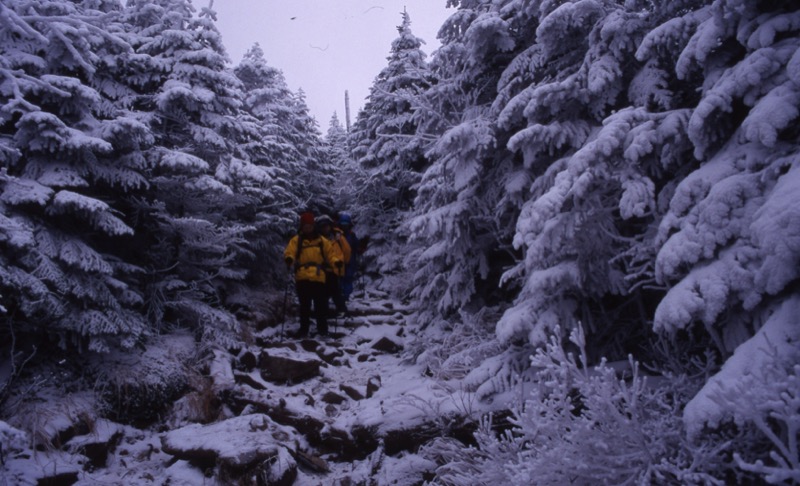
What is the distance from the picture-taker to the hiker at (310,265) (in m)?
8.95

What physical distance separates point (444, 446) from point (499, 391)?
907 millimetres

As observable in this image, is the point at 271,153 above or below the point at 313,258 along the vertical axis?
above

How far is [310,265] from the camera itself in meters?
8.94

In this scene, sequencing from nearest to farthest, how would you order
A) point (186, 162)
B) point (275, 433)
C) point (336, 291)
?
point (275, 433), point (186, 162), point (336, 291)

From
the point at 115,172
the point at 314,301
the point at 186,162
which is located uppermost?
the point at 186,162

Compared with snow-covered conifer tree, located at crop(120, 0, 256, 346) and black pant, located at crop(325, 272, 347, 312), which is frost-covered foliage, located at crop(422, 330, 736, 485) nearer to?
snow-covered conifer tree, located at crop(120, 0, 256, 346)

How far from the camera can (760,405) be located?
75.9 inches

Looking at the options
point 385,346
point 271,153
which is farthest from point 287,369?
point 271,153

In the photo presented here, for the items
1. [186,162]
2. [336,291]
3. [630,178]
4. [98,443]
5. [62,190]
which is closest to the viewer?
[630,178]

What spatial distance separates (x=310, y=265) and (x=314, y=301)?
789 millimetres

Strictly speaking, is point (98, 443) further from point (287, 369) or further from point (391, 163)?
point (391, 163)

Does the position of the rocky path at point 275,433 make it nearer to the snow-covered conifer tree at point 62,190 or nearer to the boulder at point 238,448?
the boulder at point 238,448

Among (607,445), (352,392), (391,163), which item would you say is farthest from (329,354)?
(391,163)

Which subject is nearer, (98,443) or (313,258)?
(98,443)
